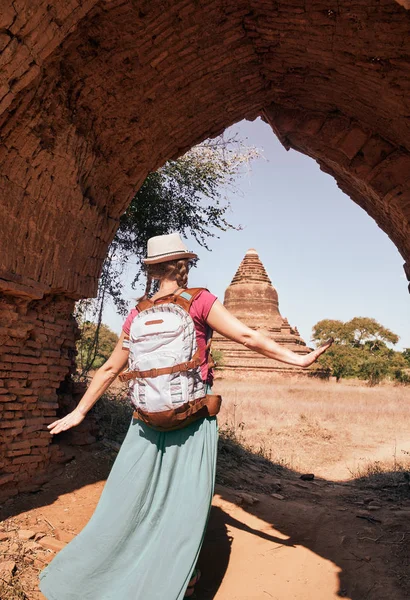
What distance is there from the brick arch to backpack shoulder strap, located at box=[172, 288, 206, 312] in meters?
1.90

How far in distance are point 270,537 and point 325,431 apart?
7413mm

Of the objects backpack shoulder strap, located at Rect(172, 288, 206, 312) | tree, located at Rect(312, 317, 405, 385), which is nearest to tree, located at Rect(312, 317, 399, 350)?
tree, located at Rect(312, 317, 405, 385)

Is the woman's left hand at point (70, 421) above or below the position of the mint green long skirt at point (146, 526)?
above

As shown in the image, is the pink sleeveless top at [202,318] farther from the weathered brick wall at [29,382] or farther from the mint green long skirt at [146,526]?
the weathered brick wall at [29,382]

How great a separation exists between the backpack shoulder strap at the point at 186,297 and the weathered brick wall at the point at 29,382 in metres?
2.34

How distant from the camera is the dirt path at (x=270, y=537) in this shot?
10.7 feet

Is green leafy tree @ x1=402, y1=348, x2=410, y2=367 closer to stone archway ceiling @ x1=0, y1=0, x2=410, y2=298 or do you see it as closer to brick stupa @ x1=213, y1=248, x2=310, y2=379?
brick stupa @ x1=213, y1=248, x2=310, y2=379

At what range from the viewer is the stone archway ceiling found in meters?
3.49

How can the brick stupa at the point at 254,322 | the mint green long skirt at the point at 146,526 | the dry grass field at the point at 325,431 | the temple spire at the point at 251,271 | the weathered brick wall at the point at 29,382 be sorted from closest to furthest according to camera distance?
1. the mint green long skirt at the point at 146,526
2. the weathered brick wall at the point at 29,382
3. the dry grass field at the point at 325,431
4. the brick stupa at the point at 254,322
5. the temple spire at the point at 251,271

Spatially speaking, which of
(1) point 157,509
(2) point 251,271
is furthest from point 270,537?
(2) point 251,271

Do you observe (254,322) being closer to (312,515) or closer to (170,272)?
(312,515)

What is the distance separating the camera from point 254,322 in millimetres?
27688

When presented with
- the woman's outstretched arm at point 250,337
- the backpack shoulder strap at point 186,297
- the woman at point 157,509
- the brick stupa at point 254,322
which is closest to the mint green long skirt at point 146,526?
the woman at point 157,509

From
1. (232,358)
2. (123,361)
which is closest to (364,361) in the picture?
(232,358)
